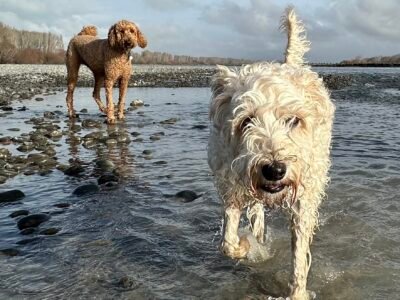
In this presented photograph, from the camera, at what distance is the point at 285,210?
450 centimetres

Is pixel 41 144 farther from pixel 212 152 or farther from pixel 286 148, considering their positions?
pixel 286 148

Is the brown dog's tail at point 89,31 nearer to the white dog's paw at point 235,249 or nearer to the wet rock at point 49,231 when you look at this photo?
the wet rock at point 49,231

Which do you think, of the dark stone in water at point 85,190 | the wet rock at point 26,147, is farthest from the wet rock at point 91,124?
the dark stone in water at point 85,190

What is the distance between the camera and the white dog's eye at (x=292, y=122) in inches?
161

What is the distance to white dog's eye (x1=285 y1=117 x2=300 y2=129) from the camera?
409 cm

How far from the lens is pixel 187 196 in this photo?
23.1ft

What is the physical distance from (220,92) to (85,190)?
3446 mm

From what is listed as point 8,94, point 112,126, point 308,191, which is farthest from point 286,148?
point 8,94

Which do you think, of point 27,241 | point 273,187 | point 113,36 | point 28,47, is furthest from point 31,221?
point 28,47

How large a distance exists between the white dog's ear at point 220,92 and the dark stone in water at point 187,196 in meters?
2.51

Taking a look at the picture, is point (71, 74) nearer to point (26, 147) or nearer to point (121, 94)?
point (121, 94)

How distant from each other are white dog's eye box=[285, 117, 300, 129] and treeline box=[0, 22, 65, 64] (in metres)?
75.4

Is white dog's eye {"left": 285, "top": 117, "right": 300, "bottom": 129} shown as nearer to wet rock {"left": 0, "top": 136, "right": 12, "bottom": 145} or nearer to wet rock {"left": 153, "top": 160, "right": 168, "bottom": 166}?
wet rock {"left": 153, "top": 160, "right": 168, "bottom": 166}

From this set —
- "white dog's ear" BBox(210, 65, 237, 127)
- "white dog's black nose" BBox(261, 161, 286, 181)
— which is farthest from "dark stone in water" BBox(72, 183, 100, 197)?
"white dog's black nose" BBox(261, 161, 286, 181)
